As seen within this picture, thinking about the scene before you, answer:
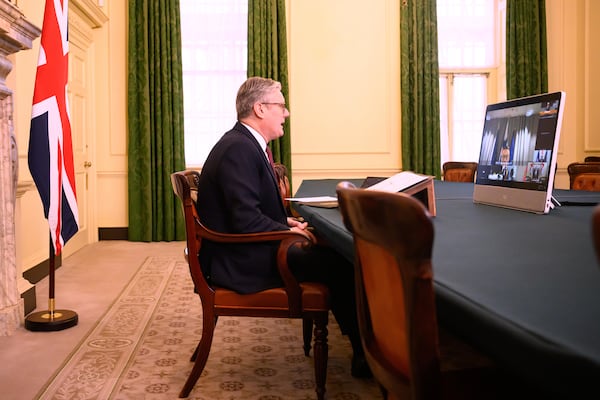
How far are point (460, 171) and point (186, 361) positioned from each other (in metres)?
3.46

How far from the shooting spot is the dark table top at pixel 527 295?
74 centimetres

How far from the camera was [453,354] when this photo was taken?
146cm

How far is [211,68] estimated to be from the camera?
768cm

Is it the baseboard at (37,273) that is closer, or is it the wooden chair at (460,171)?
the baseboard at (37,273)

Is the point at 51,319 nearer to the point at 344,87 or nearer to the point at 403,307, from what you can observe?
the point at 403,307

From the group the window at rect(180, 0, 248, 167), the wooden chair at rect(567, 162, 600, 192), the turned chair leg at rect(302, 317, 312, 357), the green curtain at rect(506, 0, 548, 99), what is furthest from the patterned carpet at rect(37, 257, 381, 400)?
the green curtain at rect(506, 0, 548, 99)

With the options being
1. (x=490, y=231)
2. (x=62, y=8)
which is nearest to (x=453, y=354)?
Result: (x=490, y=231)

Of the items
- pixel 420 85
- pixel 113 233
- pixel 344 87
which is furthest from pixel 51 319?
pixel 420 85

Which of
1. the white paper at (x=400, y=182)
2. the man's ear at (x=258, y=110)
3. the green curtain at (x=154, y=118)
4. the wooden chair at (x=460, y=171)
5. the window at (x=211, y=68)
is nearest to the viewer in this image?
the white paper at (x=400, y=182)

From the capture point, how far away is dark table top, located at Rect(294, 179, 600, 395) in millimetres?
737

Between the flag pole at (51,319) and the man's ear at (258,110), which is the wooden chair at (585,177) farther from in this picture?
the flag pole at (51,319)

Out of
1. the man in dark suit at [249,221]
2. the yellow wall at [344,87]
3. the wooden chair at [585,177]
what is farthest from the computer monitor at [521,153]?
the yellow wall at [344,87]

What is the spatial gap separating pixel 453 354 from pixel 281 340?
2.07 metres

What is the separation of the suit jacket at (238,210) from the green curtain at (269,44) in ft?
15.8
